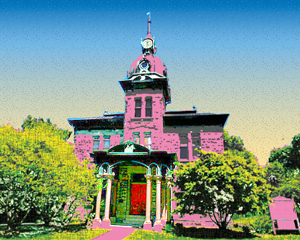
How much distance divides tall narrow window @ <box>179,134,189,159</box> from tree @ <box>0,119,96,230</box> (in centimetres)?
1142

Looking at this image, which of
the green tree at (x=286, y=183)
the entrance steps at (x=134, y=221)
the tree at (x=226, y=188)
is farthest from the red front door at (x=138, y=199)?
the green tree at (x=286, y=183)

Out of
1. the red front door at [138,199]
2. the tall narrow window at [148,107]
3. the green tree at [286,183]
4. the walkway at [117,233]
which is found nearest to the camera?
the walkway at [117,233]

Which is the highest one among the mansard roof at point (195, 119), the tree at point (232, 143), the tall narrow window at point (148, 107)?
the tree at point (232, 143)

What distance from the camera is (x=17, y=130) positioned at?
14.4 metres

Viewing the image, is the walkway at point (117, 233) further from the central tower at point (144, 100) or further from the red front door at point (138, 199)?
the central tower at point (144, 100)

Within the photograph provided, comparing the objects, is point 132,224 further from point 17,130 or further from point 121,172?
point 17,130

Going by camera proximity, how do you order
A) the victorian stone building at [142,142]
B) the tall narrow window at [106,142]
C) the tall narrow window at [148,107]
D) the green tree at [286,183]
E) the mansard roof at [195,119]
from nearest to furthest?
the victorian stone building at [142,142] → the mansard roof at [195,119] → the green tree at [286,183] → the tall narrow window at [148,107] → the tall narrow window at [106,142]

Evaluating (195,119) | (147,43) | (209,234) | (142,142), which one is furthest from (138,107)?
(209,234)

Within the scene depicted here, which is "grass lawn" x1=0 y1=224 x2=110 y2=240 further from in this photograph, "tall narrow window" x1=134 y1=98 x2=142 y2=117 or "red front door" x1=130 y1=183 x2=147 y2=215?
"tall narrow window" x1=134 y1=98 x2=142 y2=117

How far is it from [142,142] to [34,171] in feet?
37.7

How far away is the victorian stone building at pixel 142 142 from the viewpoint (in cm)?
1966

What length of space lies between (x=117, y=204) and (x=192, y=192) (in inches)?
371

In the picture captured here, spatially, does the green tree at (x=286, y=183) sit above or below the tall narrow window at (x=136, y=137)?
below

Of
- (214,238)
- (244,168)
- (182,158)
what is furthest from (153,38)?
(214,238)
